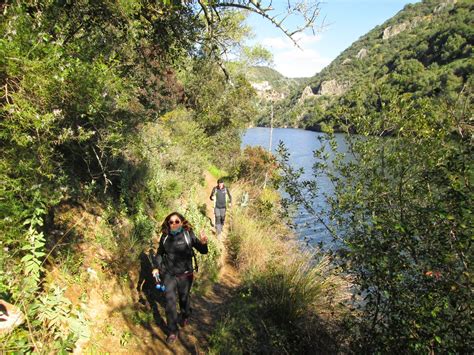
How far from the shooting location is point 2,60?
2.51 metres

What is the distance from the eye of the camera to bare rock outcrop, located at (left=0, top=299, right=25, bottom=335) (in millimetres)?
2182

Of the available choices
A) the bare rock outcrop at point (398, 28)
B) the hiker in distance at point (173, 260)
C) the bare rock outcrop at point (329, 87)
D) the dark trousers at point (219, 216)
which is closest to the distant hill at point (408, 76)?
the bare rock outcrop at point (329, 87)

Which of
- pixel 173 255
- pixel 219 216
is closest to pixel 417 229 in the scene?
pixel 173 255

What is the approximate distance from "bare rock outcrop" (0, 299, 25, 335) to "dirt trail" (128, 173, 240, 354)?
95.6 inches

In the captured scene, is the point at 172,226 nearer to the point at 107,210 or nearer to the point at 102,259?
the point at 102,259

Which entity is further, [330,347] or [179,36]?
[330,347]

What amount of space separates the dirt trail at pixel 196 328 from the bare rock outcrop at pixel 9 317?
7.97 feet

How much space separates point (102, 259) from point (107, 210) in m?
1.15

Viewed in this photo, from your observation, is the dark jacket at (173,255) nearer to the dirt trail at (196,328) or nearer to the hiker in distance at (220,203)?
the dirt trail at (196,328)

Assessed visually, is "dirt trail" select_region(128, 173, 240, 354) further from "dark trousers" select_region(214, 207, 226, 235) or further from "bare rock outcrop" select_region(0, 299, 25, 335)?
"bare rock outcrop" select_region(0, 299, 25, 335)

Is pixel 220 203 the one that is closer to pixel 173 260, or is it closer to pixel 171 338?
pixel 173 260

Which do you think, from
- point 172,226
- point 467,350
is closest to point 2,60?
point 172,226

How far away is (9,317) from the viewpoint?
226 cm

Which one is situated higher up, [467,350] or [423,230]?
[423,230]
